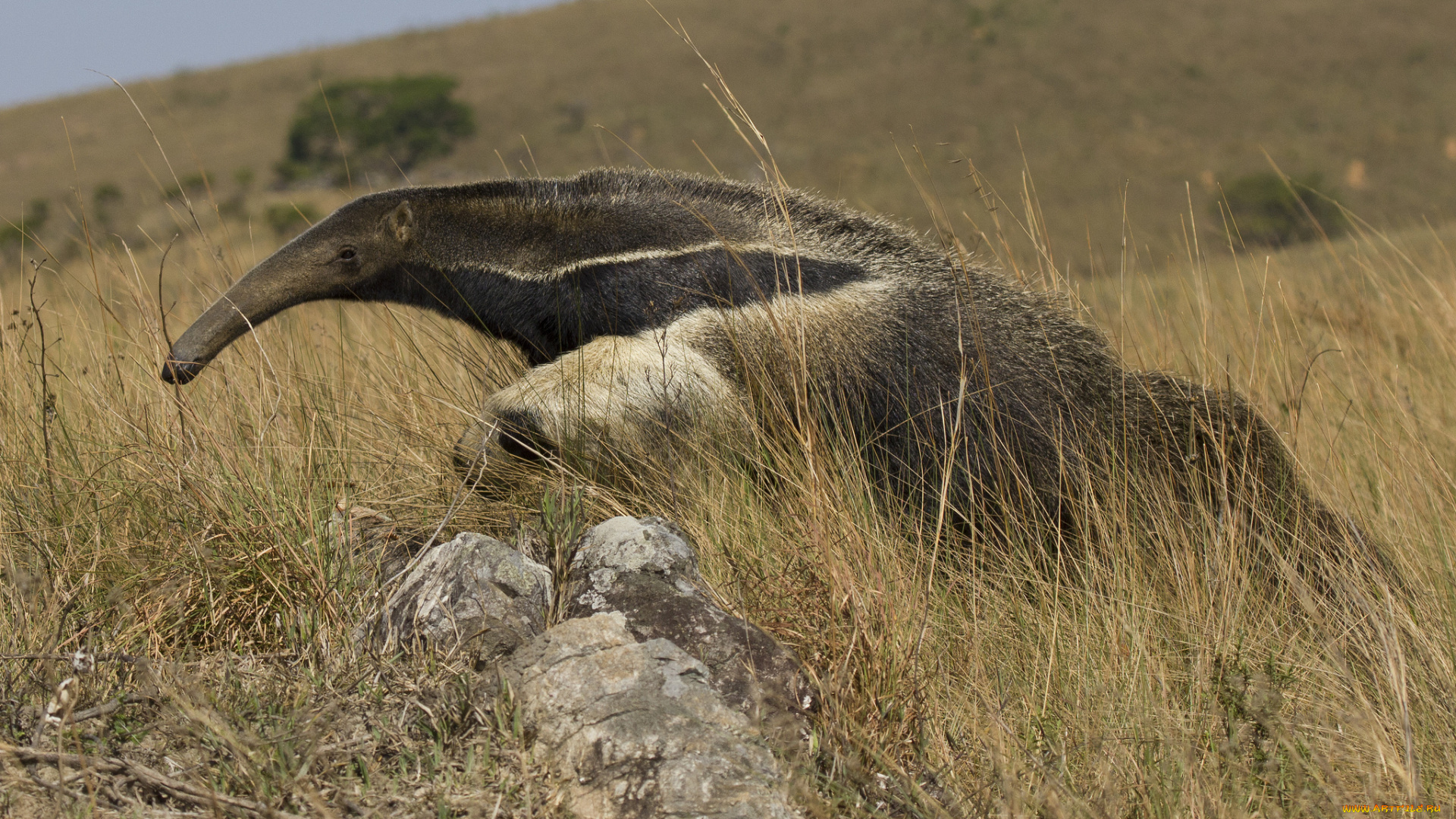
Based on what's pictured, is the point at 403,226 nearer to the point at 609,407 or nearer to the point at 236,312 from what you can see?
the point at 236,312

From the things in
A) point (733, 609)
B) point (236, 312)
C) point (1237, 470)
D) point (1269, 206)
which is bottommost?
point (1269, 206)

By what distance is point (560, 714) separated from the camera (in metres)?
2.49

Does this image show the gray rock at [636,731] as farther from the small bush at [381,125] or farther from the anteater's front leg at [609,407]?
the small bush at [381,125]

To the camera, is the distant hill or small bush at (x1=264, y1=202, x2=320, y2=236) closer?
small bush at (x1=264, y1=202, x2=320, y2=236)

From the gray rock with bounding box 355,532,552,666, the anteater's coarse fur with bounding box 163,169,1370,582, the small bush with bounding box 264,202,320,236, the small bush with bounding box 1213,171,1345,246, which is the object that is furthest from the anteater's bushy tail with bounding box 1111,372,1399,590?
the small bush with bounding box 1213,171,1345,246

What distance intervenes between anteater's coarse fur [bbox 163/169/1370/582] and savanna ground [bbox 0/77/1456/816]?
226 mm

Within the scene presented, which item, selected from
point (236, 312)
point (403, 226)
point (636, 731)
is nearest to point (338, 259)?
point (403, 226)

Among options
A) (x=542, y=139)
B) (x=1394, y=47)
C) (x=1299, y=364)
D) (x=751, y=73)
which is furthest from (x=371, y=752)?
(x=1394, y=47)

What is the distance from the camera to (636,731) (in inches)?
94.7

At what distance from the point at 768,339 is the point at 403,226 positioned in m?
1.74

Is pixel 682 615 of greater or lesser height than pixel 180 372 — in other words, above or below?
below

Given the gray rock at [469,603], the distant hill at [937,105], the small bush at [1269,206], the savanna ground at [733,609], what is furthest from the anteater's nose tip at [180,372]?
the distant hill at [937,105]

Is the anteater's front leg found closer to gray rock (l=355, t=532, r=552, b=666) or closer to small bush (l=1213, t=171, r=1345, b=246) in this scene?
gray rock (l=355, t=532, r=552, b=666)

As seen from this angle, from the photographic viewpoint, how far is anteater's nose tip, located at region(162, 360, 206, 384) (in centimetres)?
388
